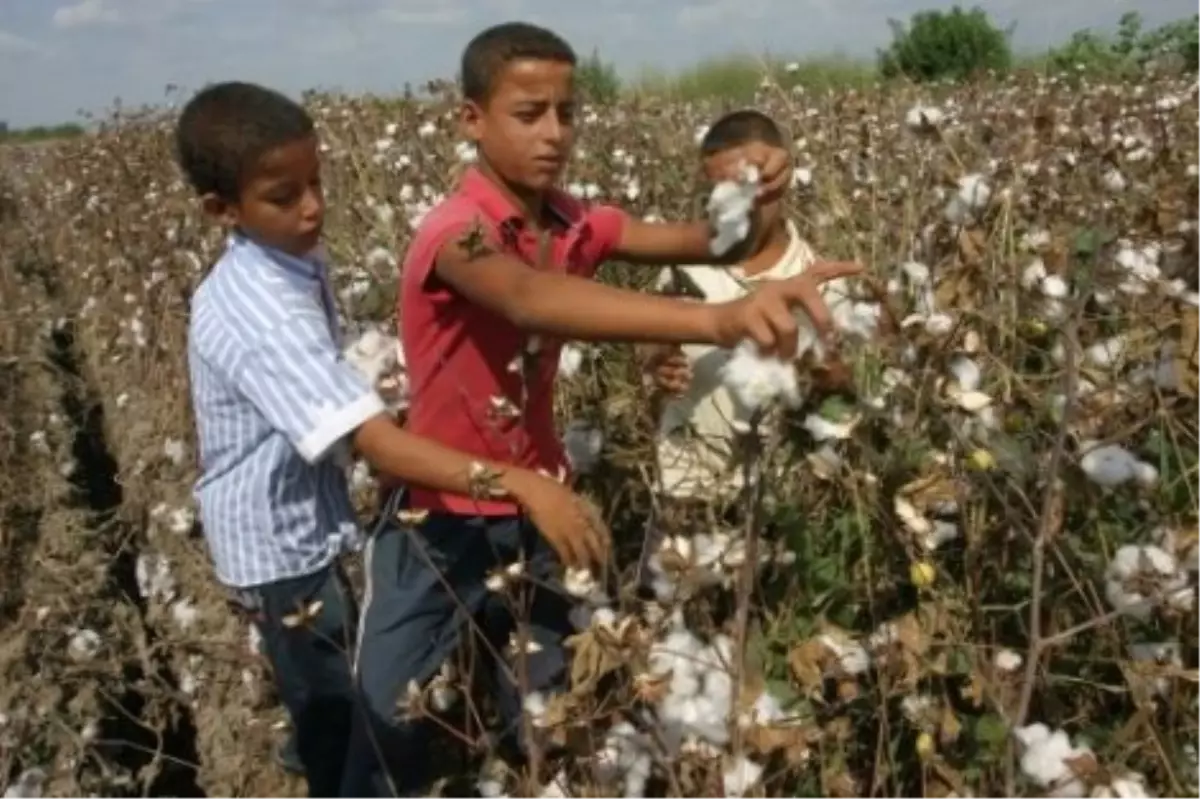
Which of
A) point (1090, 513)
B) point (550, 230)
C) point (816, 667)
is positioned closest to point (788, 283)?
point (816, 667)

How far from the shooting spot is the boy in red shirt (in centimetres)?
197

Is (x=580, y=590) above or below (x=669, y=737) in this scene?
above

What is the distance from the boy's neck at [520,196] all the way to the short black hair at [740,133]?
48cm

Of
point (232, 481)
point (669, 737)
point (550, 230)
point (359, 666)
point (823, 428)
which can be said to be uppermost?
point (550, 230)

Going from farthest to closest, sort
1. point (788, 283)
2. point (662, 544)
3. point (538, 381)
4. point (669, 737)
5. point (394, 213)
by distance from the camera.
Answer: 1. point (394, 213)
2. point (538, 381)
3. point (662, 544)
4. point (669, 737)
5. point (788, 283)

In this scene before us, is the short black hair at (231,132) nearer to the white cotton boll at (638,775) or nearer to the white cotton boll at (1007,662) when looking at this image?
the white cotton boll at (638,775)

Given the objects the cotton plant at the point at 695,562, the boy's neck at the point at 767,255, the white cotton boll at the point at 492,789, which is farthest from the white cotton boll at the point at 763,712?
the boy's neck at the point at 767,255

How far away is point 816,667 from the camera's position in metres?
1.70

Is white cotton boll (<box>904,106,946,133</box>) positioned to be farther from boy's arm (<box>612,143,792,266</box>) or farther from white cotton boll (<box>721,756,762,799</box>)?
white cotton boll (<box>721,756,762,799</box>)

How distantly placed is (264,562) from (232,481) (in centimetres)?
11

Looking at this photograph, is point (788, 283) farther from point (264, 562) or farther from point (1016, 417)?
point (264, 562)

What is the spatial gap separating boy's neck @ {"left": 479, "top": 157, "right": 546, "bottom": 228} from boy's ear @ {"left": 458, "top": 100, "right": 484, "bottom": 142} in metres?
0.04

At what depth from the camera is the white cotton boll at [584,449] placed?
213 cm

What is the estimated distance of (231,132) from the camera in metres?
1.92
